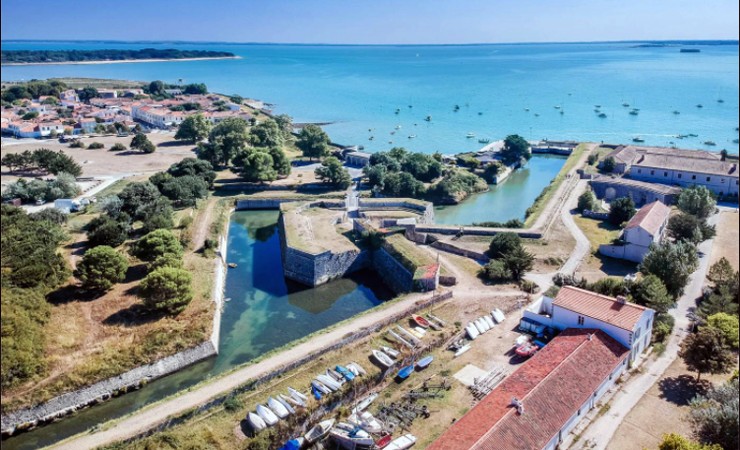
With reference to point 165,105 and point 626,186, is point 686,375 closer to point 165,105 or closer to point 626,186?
point 626,186

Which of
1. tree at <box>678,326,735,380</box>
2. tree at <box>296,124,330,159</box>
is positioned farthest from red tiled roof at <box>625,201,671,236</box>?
tree at <box>296,124,330,159</box>

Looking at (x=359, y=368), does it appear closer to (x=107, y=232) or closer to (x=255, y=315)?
(x=255, y=315)

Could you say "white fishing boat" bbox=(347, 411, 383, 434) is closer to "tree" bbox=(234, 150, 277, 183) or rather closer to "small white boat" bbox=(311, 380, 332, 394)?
"small white boat" bbox=(311, 380, 332, 394)

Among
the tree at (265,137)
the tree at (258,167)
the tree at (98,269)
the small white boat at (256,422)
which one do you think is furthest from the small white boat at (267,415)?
the tree at (265,137)

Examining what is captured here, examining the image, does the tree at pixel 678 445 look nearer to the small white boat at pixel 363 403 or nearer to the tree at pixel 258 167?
the small white boat at pixel 363 403

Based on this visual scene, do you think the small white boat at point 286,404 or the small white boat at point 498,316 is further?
the small white boat at point 498,316
